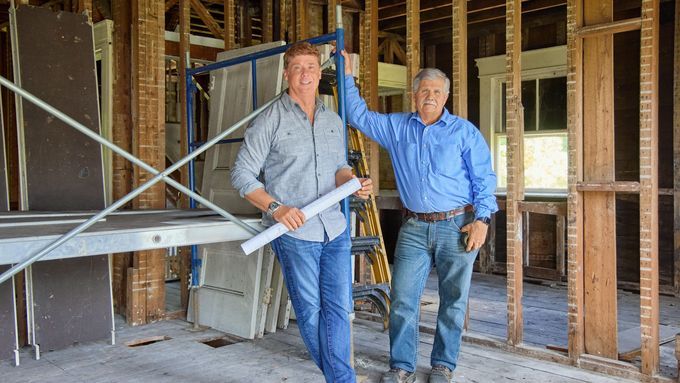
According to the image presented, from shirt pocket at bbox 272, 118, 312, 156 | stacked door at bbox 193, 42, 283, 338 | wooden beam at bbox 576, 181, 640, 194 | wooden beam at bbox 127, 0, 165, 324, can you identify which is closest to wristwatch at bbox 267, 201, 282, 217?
shirt pocket at bbox 272, 118, 312, 156

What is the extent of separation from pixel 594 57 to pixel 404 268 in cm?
177

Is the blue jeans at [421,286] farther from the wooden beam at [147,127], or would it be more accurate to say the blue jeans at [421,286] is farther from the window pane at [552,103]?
the window pane at [552,103]

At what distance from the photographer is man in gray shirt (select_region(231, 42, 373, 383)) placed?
2877 millimetres

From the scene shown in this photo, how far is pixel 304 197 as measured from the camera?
9.61 ft

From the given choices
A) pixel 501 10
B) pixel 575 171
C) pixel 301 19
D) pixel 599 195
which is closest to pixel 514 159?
pixel 575 171

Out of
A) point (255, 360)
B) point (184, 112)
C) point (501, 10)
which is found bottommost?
point (255, 360)

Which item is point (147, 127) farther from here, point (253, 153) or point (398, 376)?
point (398, 376)

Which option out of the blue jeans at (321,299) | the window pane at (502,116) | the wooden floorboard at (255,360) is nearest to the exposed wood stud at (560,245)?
the window pane at (502,116)

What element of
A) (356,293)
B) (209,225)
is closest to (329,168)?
(209,225)

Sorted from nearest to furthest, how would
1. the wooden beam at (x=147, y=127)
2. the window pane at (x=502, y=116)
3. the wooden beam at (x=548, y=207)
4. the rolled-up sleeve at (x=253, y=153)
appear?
the rolled-up sleeve at (x=253, y=153) < the wooden beam at (x=548, y=207) < the wooden beam at (x=147, y=127) < the window pane at (x=502, y=116)

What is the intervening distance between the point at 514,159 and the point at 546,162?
3.56m

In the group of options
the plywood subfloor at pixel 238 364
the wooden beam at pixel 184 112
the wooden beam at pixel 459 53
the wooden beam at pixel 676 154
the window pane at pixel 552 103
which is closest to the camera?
the plywood subfloor at pixel 238 364

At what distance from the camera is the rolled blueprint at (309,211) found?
2.75 metres

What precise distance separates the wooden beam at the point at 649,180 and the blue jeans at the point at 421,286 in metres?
1.03
